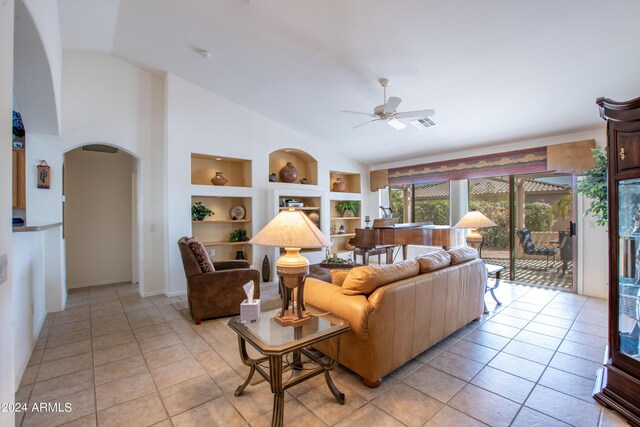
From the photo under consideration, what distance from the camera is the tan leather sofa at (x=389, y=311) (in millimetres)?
2090

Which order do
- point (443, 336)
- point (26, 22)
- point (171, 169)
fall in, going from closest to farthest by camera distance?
point (26, 22), point (443, 336), point (171, 169)

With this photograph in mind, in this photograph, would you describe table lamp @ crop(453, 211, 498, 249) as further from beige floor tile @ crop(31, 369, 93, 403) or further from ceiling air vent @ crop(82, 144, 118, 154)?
ceiling air vent @ crop(82, 144, 118, 154)

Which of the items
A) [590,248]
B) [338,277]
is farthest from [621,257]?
[590,248]

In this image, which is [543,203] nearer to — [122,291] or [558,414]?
[558,414]

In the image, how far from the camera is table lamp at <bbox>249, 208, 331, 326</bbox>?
1841 mm

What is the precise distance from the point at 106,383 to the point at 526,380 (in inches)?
126

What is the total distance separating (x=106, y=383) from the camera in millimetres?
2240

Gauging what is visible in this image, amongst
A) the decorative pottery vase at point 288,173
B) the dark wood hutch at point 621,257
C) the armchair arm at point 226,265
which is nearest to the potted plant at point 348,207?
the decorative pottery vase at point 288,173

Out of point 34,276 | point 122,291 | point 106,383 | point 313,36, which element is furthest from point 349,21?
point 122,291

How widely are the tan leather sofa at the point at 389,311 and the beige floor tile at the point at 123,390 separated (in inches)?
53.8

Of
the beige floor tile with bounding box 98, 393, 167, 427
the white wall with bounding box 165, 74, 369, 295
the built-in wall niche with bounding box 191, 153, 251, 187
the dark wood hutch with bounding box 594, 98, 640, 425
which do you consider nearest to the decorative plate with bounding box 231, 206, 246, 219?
the white wall with bounding box 165, 74, 369, 295

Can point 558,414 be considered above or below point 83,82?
below

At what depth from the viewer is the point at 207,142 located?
4844 millimetres

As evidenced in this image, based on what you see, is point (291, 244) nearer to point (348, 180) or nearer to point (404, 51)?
point (404, 51)
